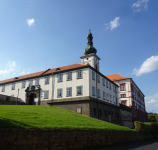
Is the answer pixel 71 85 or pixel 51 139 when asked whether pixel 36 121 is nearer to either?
pixel 51 139

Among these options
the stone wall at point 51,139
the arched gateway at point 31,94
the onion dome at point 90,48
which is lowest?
the stone wall at point 51,139

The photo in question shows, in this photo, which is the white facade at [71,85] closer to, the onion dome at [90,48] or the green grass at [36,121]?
the green grass at [36,121]

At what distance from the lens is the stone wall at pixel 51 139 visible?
8508mm

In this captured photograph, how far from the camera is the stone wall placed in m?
8.51

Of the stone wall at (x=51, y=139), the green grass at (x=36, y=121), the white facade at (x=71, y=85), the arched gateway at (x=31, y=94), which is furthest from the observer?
the arched gateway at (x=31, y=94)

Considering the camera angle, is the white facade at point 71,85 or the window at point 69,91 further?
the window at point 69,91

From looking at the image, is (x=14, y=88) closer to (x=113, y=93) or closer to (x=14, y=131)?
(x=113, y=93)

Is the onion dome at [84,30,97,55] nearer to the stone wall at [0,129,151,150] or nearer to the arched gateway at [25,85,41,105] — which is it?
the arched gateway at [25,85,41,105]

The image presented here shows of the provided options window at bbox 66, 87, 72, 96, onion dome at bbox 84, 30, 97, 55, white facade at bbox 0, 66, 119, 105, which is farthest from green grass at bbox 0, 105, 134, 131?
onion dome at bbox 84, 30, 97, 55

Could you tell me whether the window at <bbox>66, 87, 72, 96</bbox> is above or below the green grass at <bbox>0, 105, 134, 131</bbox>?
above

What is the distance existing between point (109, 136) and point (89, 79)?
15.0 metres

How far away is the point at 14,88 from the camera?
135 feet

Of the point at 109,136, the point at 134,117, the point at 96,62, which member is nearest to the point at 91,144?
the point at 109,136

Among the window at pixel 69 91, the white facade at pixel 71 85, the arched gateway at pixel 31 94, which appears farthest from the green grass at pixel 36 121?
the arched gateway at pixel 31 94
